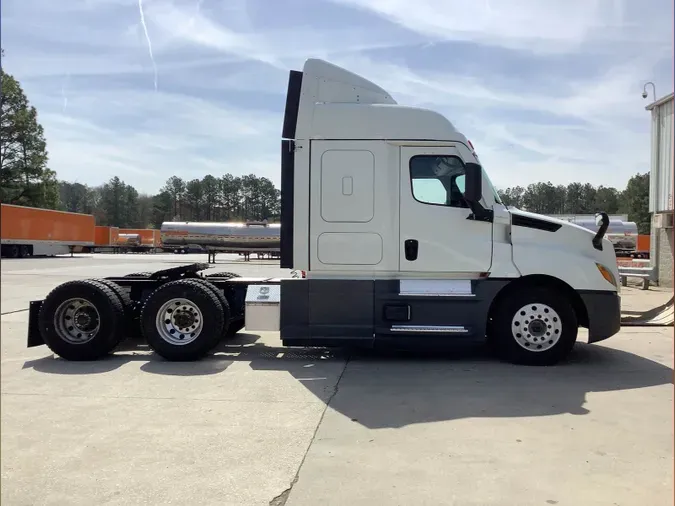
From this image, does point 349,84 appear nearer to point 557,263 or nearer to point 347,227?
point 347,227

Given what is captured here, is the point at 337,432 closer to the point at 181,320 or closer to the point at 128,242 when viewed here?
the point at 181,320

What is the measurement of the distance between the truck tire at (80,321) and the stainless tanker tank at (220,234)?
141 feet

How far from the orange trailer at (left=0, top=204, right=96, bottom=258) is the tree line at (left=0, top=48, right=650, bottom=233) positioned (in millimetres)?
1281

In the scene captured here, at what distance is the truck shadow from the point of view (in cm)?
507

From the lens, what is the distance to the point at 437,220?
6.75 m

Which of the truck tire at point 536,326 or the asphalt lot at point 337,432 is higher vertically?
the truck tire at point 536,326

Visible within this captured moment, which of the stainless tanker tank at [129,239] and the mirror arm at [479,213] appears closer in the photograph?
the mirror arm at [479,213]

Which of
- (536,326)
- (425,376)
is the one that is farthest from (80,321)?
(536,326)

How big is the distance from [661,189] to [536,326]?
12798 mm

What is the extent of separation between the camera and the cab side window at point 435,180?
6.74 m

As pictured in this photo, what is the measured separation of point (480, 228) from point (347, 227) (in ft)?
5.50

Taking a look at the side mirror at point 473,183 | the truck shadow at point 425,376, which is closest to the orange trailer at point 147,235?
the truck shadow at point 425,376

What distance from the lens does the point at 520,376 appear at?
20.5ft

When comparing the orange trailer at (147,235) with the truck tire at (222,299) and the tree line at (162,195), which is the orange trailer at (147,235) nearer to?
the tree line at (162,195)
